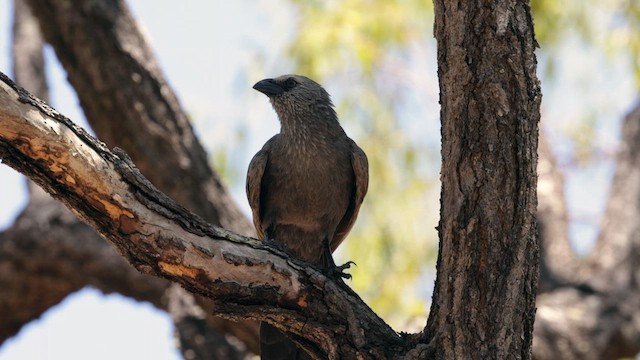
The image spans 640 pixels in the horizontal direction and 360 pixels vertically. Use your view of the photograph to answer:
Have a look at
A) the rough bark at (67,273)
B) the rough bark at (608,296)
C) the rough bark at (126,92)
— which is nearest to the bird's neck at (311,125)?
the rough bark at (126,92)

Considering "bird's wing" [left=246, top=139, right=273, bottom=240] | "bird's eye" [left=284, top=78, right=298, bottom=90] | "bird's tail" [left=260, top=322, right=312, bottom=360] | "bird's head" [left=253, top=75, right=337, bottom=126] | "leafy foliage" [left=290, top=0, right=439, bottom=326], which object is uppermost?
"leafy foliage" [left=290, top=0, right=439, bottom=326]

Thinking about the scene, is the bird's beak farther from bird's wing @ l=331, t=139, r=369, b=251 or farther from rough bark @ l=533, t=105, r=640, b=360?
rough bark @ l=533, t=105, r=640, b=360

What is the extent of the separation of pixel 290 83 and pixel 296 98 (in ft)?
0.59

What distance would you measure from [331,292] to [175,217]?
2.48 ft

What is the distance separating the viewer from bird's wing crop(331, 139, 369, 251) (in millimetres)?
5539

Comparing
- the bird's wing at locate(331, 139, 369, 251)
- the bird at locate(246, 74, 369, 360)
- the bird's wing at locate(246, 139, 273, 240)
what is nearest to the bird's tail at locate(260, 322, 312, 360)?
the bird at locate(246, 74, 369, 360)

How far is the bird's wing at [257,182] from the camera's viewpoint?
18.2 ft

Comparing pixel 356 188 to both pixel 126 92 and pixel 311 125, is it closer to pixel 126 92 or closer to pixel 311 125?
pixel 311 125

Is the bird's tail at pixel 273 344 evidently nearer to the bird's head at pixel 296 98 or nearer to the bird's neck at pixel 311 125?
the bird's neck at pixel 311 125

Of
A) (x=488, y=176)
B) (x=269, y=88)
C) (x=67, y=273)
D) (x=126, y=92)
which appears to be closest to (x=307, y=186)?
(x=269, y=88)

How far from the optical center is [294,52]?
30.0ft

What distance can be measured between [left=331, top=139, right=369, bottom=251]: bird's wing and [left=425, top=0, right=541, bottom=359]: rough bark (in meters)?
1.87

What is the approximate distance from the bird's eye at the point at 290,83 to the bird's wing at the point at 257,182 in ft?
1.80

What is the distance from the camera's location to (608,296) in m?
6.77
